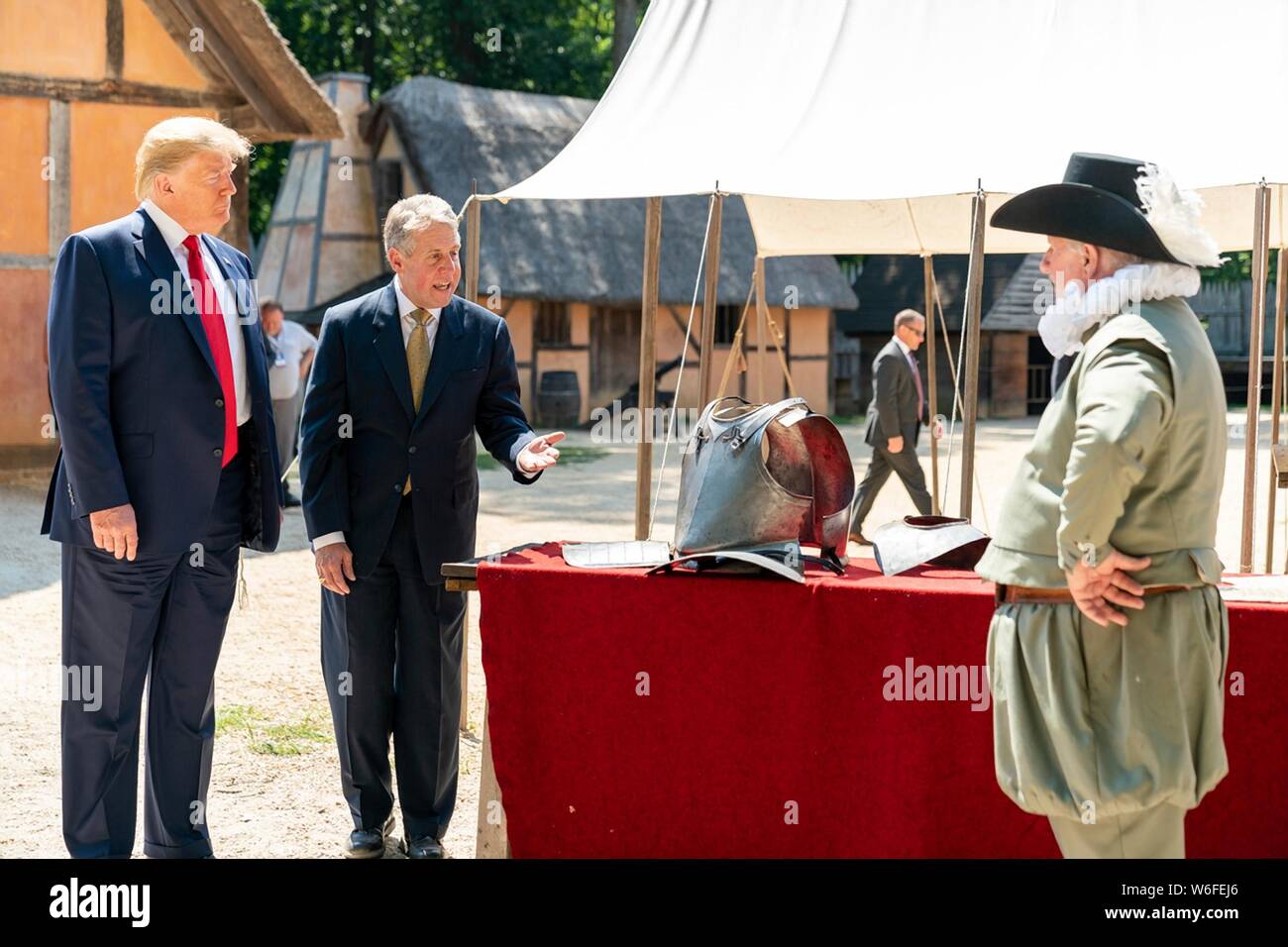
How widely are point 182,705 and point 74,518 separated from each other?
505 millimetres

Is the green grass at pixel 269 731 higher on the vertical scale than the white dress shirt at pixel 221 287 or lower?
lower

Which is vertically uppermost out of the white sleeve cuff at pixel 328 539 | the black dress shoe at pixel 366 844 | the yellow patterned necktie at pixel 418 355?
the yellow patterned necktie at pixel 418 355

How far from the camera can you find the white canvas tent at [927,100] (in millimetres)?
5102

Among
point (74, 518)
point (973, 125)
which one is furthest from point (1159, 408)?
point (973, 125)

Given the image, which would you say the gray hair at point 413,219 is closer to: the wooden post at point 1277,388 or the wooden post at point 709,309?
the wooden post at point 709,309

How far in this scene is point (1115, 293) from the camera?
8.99 feet

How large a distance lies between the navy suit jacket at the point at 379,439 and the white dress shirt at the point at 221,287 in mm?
222

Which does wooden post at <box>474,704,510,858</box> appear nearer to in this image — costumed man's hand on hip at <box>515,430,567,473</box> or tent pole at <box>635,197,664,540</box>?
costumed man's hand on hip at <box>515,430,567,473</box>

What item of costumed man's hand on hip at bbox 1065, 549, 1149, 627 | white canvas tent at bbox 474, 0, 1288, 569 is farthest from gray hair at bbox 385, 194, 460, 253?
costumed man's hand on hip at bbox 1065, 549, 1149, 627

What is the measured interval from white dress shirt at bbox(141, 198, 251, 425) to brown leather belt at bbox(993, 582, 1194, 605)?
6.01 feet

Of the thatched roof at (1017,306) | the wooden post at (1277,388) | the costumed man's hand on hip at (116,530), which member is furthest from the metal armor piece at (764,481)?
the thatched roof at (1017,306)

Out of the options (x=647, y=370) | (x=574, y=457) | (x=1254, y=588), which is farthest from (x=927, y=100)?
(x=574, y=457)

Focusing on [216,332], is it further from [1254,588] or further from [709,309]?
[1254,588]
